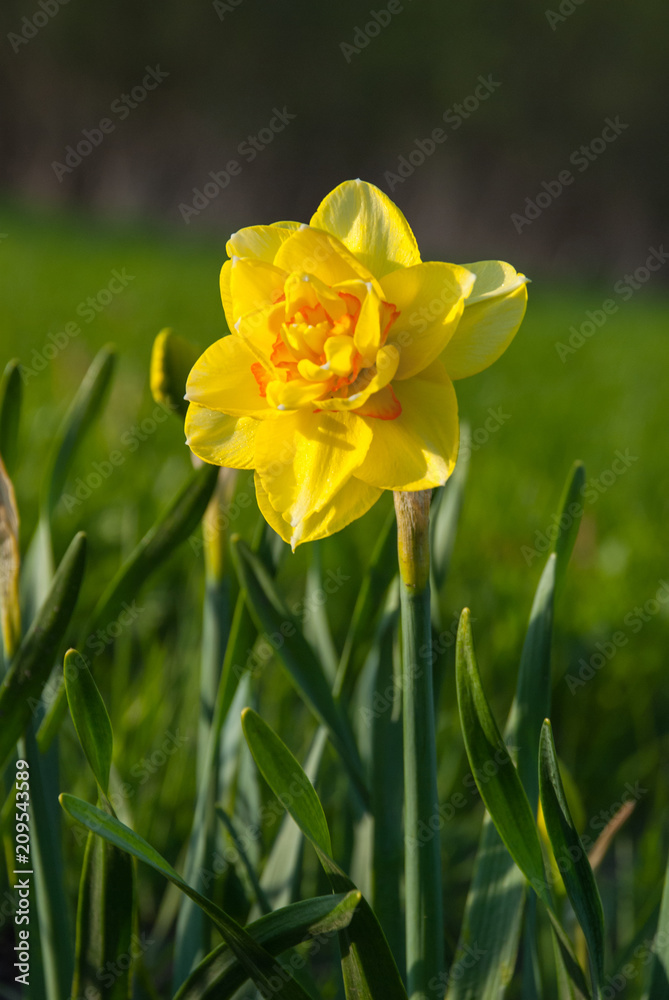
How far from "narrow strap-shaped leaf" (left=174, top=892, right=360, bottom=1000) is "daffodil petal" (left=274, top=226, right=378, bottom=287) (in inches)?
14.2

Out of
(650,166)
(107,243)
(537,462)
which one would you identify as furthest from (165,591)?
(650,166)

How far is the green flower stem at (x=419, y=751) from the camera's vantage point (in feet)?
1.67

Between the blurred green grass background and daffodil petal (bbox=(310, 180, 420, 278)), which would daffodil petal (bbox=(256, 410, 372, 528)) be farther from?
the blurred green grass background

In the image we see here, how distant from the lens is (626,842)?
3.89 ft

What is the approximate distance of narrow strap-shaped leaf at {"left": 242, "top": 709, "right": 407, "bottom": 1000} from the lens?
1.75ft

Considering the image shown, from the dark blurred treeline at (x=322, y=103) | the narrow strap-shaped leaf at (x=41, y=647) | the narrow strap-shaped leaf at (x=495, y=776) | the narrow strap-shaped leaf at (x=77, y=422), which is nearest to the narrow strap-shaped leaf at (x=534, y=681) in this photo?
the narrow strap-shaped leaf at (x=495, y=776)

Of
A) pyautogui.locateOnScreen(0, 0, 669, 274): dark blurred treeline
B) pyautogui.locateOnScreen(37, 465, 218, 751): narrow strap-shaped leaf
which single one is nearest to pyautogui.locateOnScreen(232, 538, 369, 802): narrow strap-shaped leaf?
pyautogui.locateOnScreen(37, 465, 218, 751): narrow strap-shaped leaf

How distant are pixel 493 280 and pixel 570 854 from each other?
358 mm

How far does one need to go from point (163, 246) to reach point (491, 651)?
→ 7103 mm

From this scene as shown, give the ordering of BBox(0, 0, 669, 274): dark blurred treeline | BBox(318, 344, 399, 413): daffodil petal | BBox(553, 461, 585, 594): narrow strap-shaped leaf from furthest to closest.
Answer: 1. BBox(0, 0, 669, 274): dark blurred treeline
2. BBox(553, 461, 585, 594): narrow strap-shaped leaf
3. BBox(318, 344, 399, 413): daffodil petal

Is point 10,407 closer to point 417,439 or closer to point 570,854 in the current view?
point 417,439

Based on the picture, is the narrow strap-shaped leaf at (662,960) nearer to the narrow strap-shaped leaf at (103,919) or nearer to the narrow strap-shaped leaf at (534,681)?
the narrow strap-shaped leaf at (534,681)

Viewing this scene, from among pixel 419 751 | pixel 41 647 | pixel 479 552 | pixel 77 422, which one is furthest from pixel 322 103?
pixel 419 751

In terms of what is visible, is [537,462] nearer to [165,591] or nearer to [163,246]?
[165,591]
